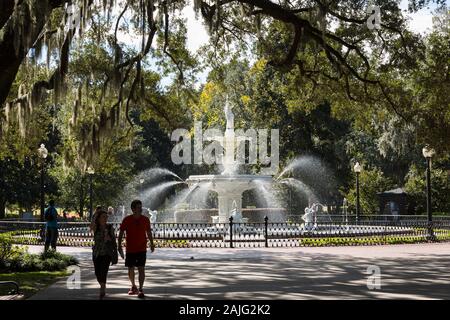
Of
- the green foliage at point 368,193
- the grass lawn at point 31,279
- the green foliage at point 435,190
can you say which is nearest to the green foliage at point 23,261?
the grass lawn at point 31,279

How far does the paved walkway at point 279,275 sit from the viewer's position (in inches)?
421

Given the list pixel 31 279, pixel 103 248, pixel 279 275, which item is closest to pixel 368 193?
pixel 279 275

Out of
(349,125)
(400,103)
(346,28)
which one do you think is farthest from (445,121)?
(349,125)

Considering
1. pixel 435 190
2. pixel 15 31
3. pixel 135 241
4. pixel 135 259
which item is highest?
pixel 15 31

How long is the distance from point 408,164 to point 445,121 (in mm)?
38580

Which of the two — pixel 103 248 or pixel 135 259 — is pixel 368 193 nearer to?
pixel 135 259

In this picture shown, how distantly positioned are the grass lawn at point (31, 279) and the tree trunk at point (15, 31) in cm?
406

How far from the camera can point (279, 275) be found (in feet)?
45.5

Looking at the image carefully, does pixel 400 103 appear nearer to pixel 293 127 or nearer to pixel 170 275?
pixel 170 275

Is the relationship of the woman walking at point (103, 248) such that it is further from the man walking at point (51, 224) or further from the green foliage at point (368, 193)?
A: the green foliage at point (368, 193)

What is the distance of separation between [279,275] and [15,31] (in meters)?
8.22

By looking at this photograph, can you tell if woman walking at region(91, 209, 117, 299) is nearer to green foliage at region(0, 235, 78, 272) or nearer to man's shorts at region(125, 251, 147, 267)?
man's shorts at region(125, 251, 147, 267)

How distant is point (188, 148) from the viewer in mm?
67500

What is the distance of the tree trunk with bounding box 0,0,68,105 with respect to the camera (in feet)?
42.5
